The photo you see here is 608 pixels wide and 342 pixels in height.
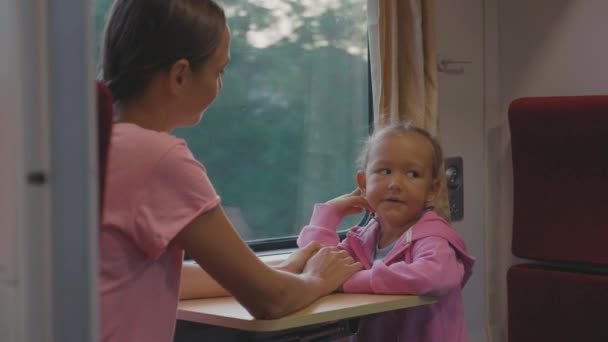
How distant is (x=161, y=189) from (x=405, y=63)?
1.44 metres

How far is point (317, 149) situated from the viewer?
281cm

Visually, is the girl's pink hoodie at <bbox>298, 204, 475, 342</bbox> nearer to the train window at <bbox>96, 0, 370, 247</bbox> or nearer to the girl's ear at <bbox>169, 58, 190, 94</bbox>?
the train window at <bbox>96, 0, 370, 247</bbox>

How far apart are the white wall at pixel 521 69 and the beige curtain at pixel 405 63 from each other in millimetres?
533

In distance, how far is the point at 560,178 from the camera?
115 inches

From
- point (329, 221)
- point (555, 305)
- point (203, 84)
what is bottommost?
point (555, 305)

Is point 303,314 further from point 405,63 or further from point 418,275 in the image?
point 405,63

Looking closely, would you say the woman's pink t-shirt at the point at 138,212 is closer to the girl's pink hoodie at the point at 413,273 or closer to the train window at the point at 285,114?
the girl's pink hoodie at the point at 413,273

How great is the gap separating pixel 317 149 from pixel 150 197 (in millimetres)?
1380

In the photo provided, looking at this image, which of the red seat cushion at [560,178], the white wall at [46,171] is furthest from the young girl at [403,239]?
the white wall at [46,171]

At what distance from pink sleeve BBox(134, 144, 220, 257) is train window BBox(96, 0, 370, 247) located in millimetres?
864

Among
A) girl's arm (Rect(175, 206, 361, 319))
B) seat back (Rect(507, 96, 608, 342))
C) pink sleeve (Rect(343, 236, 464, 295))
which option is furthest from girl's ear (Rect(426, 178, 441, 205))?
seat back (Rect(507, 96, 608, 342))

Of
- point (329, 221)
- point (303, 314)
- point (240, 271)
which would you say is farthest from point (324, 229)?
point (240, 271)

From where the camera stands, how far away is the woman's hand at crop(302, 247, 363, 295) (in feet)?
6.46

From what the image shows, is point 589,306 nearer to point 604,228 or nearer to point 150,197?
Answer: point 604,228
